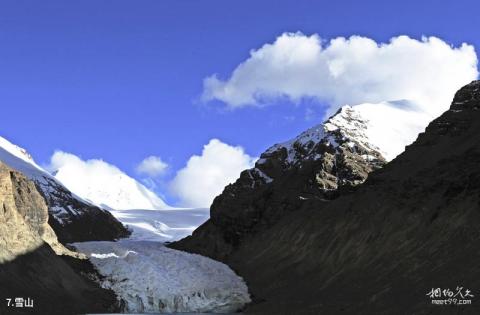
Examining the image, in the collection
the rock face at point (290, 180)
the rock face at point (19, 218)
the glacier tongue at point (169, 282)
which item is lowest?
the glacier tongue at point (169, 282)

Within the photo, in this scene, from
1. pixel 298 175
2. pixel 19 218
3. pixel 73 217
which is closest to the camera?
pixel 19 218

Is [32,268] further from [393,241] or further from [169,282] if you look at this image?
[393,241]

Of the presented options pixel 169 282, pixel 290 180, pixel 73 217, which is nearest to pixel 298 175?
pixel 290 180

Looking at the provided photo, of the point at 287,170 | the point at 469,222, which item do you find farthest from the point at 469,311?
the point at 287,170

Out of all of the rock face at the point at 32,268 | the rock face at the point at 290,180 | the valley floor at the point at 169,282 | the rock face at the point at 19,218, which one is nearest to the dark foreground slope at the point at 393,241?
the valley floor at the point at 169,282

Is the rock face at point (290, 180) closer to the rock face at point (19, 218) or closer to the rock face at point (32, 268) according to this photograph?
the rock face at point (19, 218)

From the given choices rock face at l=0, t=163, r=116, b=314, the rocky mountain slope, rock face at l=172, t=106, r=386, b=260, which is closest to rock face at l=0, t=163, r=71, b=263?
rock face at l=0, t=163, r=116, b=314
